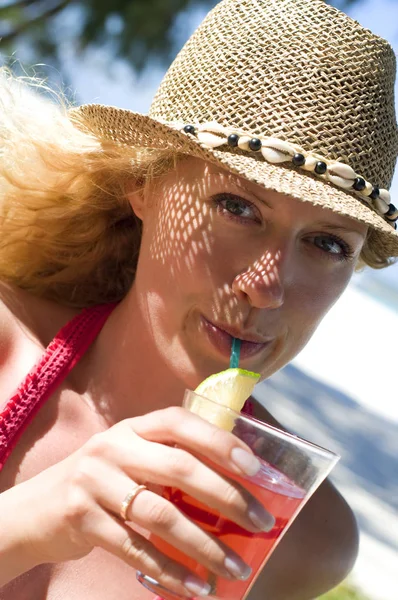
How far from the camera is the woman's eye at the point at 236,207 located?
1681 mm

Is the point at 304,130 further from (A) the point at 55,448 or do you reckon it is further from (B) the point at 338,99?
(A) the point at 55,448

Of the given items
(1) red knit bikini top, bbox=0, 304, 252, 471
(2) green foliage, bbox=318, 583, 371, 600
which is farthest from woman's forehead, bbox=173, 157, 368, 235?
(2) green foliage, bbox=318, 583, 371, 600

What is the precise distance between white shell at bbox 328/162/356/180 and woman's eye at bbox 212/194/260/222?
18 cm

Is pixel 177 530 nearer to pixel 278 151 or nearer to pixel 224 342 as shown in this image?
pixel 224 342

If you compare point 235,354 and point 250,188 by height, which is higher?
point 250,188

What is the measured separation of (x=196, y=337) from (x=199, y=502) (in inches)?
23.7

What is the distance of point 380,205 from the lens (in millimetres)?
1725

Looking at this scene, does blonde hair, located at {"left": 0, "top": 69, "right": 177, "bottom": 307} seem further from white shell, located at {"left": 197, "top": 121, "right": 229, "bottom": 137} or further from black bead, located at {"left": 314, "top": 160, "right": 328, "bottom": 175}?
black bead, located at {"left": 314, "top": 160, "right": 328, "bottom": 175}

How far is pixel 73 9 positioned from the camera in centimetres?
683

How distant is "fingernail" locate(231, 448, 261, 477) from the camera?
1.10m

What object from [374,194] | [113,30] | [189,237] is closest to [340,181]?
[374,194]

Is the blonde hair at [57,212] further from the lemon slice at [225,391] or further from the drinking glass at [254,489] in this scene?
the drinking glass at [254,489]

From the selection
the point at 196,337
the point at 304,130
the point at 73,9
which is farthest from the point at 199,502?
the point at 73,9

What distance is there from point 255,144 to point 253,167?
7 centimetres
